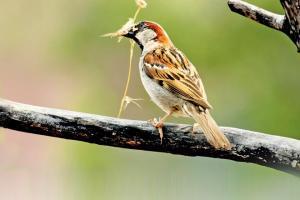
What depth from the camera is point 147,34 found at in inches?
61.6

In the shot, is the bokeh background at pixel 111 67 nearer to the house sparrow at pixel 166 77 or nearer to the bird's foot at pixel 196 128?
the house sparrow at pixel 166 77

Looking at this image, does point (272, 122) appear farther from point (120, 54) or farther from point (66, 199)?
point (66, 199)

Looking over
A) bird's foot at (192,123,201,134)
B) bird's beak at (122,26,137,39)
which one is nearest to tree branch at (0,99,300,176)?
bird's foot at (192,123,201,134)

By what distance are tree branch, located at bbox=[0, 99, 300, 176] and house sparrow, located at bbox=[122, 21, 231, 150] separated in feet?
0.18

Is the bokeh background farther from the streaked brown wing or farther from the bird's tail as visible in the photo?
the bird's tail

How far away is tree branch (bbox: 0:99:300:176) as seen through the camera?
1391 mm

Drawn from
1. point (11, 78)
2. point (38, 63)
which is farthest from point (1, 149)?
point (38, 63)

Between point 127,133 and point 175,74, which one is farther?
point 175,74

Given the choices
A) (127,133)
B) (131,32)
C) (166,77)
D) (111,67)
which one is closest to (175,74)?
(166,77)

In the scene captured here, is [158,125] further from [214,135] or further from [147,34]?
[147,34]

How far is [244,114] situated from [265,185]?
2.97 ft

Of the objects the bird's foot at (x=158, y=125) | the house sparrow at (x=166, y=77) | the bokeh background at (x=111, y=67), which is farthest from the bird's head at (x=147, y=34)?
the bokeh background at (x=111, y=67)

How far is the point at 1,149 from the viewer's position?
2.23 metres

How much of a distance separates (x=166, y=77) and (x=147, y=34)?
0.09 m
